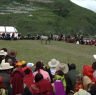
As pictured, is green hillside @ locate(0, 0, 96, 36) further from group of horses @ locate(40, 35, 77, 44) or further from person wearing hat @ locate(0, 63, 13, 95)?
person wearing hat @ locate(0, 63, 13, 95)

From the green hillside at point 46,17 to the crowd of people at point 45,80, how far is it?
3922 inches

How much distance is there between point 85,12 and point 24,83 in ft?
580

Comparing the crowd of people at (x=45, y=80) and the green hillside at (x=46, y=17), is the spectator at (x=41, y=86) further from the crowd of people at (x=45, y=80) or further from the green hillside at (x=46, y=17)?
the green hillside at (x=46, y=17)

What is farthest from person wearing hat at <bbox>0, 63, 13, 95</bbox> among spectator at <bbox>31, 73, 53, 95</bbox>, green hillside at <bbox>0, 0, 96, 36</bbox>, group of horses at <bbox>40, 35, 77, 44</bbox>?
green hillside at <bbox>0, 0, 96, 36</bbox>

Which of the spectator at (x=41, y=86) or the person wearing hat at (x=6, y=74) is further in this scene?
the spectator at (x=41, y=86)

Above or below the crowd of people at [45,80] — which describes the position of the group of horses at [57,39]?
below

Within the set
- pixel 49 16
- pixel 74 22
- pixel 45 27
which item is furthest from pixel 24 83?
pixel 74 22

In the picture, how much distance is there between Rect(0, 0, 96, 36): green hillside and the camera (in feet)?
429

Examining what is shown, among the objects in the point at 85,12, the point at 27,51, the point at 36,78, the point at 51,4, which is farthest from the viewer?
the point at 85,12

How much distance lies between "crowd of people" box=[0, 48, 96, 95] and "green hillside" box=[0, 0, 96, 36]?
99626 millimetres

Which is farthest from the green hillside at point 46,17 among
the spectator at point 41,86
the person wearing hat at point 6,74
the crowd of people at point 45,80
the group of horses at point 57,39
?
the spectator at point 41,86

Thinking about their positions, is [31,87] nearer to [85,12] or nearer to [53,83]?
[53,83]

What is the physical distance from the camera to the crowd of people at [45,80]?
592 inches

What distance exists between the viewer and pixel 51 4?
7028 inches
